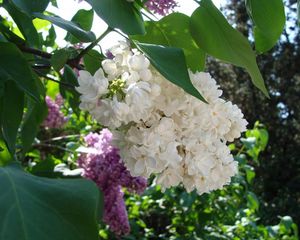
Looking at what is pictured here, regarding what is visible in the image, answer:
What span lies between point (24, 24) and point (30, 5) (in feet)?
0.99

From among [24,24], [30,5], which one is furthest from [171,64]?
[24,24]

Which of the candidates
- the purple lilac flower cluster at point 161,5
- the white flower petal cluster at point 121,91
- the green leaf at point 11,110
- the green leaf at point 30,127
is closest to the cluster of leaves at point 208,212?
the green leaf at point 30,127

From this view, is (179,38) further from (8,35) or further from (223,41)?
(8,35)

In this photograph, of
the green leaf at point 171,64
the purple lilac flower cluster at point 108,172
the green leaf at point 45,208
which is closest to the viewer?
the green leaf at point 45,208

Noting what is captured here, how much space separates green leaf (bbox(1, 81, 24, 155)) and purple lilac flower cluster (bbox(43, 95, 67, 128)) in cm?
183

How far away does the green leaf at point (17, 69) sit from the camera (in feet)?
2.61

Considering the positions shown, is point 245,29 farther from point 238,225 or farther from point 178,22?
point 178,22

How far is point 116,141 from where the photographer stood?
2.52 ft

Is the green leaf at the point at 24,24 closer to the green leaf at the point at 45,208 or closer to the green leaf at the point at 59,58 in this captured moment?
the green leaf at the point at 59,58

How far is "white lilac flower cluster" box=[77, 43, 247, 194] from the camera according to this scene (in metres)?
0.72

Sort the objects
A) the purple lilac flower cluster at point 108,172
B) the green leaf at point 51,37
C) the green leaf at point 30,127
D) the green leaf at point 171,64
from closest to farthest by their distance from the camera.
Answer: the green leaf at point 171,64, the green leaf at point 30,127, the green leaf at point 51,37, the purple lilac flower cluster at point 108,172

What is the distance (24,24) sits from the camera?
0.99m

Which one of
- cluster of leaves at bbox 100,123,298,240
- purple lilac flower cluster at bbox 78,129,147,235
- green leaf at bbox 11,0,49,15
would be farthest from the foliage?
green leaf at bbox 11,0,49,15

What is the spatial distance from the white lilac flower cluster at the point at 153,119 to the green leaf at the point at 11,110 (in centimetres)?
14
